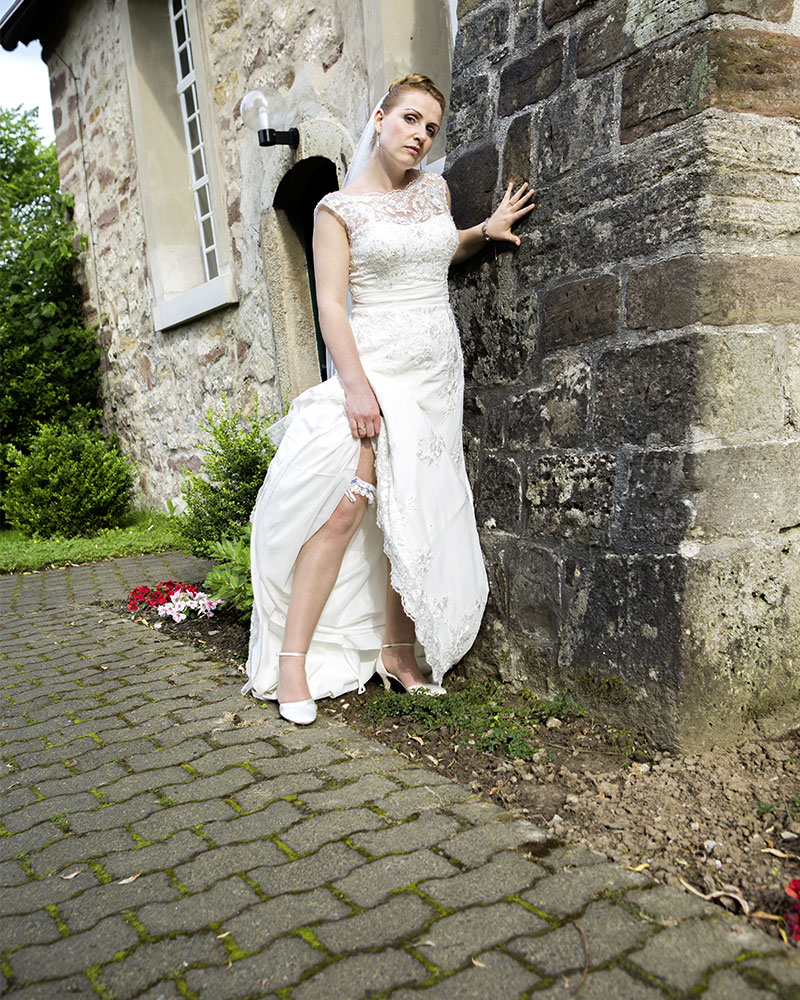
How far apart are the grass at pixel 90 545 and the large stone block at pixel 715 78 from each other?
→ 454 cm

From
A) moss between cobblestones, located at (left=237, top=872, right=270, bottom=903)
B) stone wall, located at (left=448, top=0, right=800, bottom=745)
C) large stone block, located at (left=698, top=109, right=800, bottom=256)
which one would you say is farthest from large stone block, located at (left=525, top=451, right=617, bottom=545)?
moss between cobblestones, located at (left=237, top=872, right=270, bottom=903)

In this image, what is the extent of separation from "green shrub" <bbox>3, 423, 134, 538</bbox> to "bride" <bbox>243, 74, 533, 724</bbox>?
16.6ft

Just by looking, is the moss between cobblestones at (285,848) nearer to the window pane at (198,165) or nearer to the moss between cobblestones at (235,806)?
the moss between cobblestones at (235,806)

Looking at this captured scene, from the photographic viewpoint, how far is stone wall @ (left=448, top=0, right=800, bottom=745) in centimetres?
224

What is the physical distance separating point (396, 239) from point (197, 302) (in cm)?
422

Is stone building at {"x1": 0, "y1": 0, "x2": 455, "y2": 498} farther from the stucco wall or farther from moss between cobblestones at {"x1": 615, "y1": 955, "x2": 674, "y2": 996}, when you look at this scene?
moss between cobblestones at {"x1": 615, "y1": 955, "x2": 674, "y2": 996}

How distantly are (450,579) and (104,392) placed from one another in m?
6.78

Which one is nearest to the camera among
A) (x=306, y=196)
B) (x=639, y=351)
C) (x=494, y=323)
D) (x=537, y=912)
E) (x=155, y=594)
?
(x=537, y=912)

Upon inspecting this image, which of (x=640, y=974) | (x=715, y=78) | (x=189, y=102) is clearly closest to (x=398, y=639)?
(x=640, y=974)

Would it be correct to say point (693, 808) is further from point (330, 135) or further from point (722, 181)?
point (330, 135)

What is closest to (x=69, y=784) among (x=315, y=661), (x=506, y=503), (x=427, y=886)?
(x=315, y=661)

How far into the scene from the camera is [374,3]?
4293 millimetres

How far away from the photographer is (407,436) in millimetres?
2834

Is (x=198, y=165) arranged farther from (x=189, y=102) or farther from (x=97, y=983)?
(x=97, y=983)
